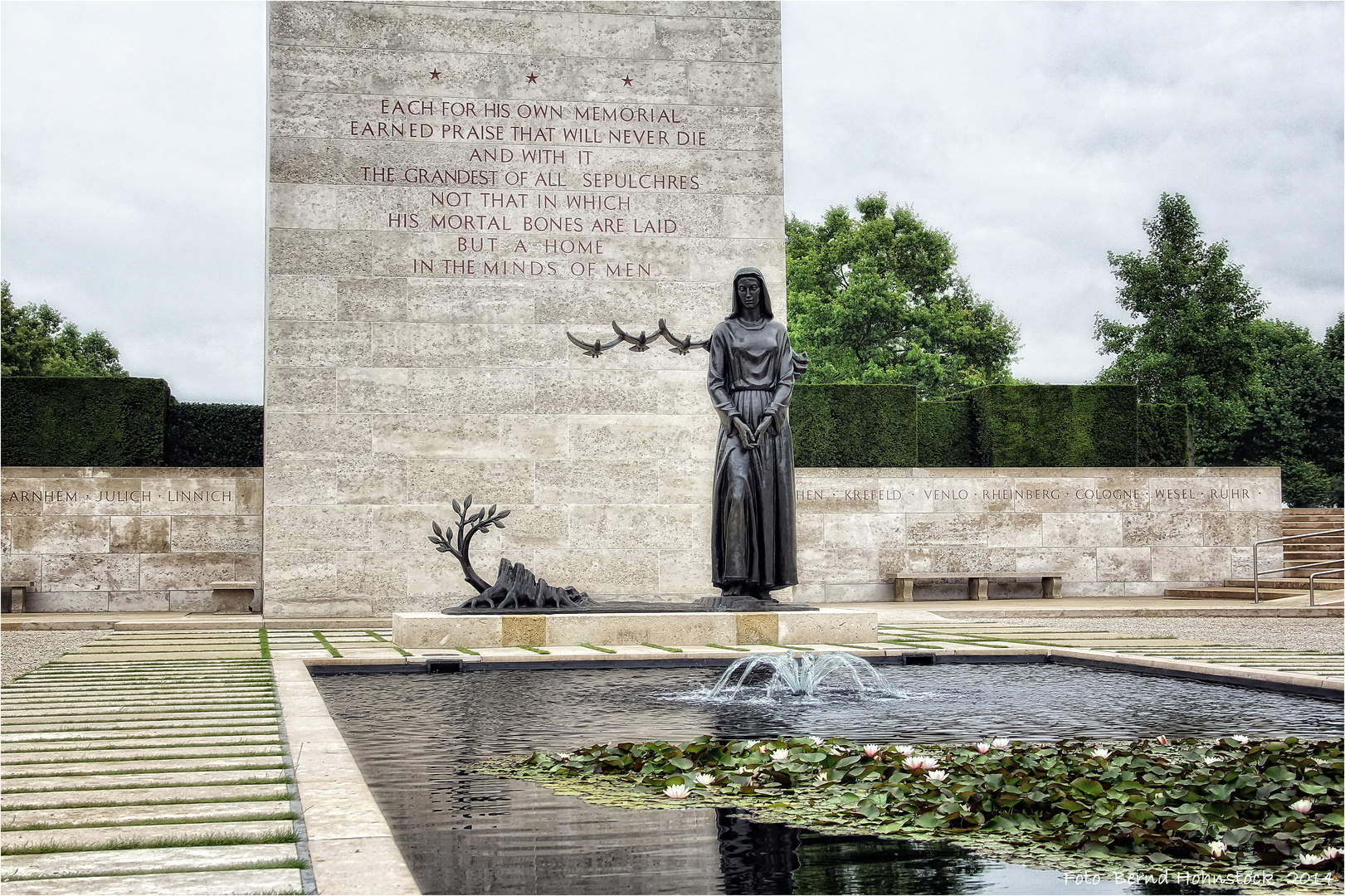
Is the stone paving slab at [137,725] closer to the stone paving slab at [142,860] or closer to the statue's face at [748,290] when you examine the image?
the stone paving slab at [142,860]

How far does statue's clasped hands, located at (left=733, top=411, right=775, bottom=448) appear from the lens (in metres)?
11.5

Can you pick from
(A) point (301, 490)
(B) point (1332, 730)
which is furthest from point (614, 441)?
(B) point (1332, 730)

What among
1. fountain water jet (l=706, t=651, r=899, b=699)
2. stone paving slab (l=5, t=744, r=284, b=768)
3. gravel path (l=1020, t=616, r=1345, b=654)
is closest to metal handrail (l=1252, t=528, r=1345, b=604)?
gravel path (l=1020, t=616, r=1345, b=654)

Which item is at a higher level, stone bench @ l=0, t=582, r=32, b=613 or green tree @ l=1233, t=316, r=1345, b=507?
green tree @ l=1233, t=316, r=1345, b=507

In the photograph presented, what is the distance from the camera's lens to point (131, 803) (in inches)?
174

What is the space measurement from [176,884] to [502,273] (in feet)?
47.9

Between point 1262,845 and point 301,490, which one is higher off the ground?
point 301,490

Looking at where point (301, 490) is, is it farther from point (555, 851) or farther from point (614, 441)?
point (555, 851)

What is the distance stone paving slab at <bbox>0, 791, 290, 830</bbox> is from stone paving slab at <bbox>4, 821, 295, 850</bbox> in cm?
7

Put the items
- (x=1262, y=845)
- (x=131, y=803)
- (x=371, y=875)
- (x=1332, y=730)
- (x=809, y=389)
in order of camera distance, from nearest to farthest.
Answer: (x=371, y=875) < (x=1262, y=845) < (x=131, y=803) < (x=1332, y=730) < (x=809, y=389)

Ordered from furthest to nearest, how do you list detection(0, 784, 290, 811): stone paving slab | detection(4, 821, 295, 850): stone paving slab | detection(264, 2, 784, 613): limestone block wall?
detection(264, 2, 784, 613): limestone block wall → detection(0, 784, 290, 811): stone paving slab → detection(4, 821, 295, 850): stone paving slab

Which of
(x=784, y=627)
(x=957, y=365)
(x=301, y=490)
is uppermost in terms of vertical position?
(x=957, y=365)

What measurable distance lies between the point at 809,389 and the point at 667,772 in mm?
15901

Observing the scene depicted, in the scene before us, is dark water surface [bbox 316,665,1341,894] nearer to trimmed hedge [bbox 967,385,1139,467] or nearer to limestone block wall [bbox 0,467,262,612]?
limestone block wall [bbox 0,467,262,612]
